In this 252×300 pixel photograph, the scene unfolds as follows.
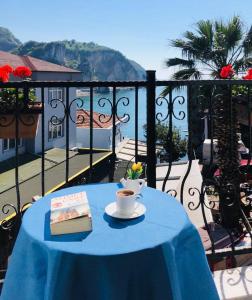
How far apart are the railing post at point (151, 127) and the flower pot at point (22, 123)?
744mm

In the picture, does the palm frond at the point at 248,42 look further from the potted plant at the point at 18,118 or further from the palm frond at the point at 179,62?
the potted plant at the point at 18,118

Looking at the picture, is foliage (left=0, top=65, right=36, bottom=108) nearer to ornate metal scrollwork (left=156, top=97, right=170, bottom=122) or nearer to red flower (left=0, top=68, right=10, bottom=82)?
red flower (left=0, top=68, right=10, bottom=82)

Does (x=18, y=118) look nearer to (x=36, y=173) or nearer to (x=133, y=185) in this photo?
(x=133, y=185)

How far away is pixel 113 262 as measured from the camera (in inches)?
47.6

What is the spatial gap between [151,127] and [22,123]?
87 centimetres

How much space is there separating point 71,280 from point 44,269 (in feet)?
0.44

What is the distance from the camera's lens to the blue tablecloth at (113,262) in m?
1.21

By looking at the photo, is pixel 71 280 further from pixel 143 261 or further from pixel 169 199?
pixel 169 199

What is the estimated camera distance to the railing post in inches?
88.4

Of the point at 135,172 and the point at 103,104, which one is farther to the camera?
the point at 103,104

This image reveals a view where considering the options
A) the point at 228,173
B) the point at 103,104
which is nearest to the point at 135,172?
the point at 103,104

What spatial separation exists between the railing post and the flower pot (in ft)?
2.44

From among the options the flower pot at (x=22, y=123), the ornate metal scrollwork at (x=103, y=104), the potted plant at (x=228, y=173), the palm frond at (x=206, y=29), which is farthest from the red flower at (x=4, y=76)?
the palm frond at (x=206, y=29)

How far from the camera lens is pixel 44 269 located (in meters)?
1.27
